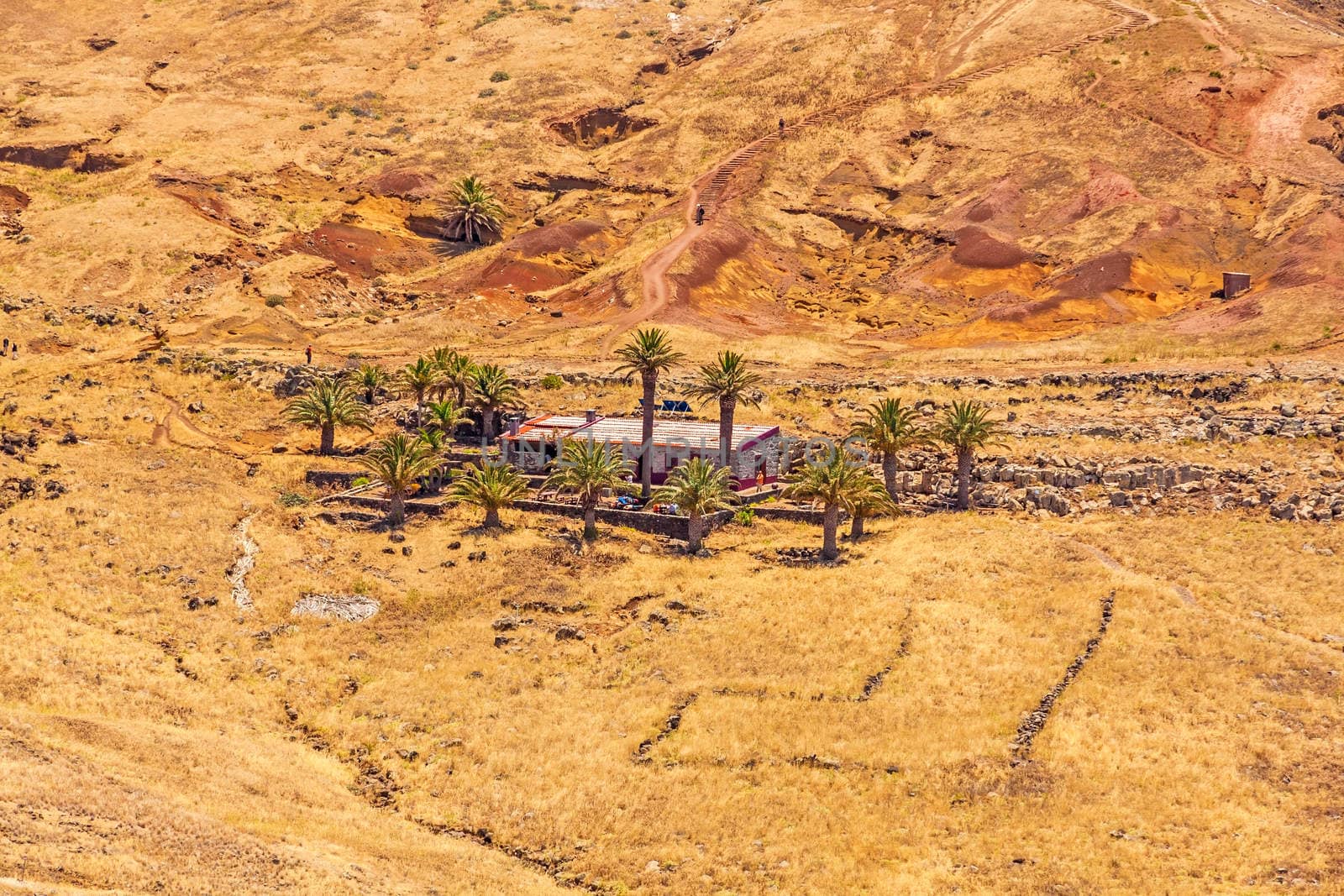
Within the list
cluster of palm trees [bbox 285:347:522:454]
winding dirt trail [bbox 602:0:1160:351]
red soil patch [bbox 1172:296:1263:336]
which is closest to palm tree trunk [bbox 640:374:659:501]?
cluster of palm trees [bbox 285:347:522:454]

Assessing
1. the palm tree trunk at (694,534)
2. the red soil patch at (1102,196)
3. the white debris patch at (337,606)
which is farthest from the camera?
the red soil patch at (1102,196)

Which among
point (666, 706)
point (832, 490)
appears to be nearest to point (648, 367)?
point (832, 490)

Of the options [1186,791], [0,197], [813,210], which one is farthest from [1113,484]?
[0,197]

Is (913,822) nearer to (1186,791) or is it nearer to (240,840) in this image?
(1186,791)

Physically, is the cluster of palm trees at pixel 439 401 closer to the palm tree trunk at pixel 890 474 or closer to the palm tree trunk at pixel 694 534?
the palm tree trunk at pixel 694 534

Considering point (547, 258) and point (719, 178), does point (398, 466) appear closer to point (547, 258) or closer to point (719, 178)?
point (547, 258)

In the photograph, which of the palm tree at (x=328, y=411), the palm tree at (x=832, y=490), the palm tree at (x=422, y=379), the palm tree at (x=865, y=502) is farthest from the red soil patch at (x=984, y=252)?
the palm tree at (x=328, y=411)
